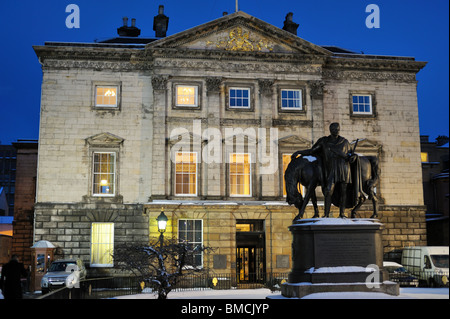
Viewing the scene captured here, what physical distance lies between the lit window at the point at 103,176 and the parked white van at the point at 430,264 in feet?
62.5

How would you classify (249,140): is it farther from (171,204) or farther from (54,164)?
(54,164)

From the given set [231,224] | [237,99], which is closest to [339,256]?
[231,224]

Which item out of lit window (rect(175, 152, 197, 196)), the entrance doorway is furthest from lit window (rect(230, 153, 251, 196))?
lit window (rect(175, 152, 197, 196))

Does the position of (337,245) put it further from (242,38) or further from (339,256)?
(242,38)

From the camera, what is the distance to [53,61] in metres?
34.0

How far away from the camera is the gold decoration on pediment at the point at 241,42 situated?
34531 mm

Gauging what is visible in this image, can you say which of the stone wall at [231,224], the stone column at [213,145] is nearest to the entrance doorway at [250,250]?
the stone wall at [231,224]

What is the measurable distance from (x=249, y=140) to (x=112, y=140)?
8633mm

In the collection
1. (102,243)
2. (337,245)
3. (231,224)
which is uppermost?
A: (231,224)

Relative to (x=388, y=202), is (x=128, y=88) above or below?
above

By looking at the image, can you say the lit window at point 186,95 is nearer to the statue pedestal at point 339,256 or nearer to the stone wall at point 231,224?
the stone wall at point 231,224

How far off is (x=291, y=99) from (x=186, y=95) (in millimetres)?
6956

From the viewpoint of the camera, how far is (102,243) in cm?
3319
